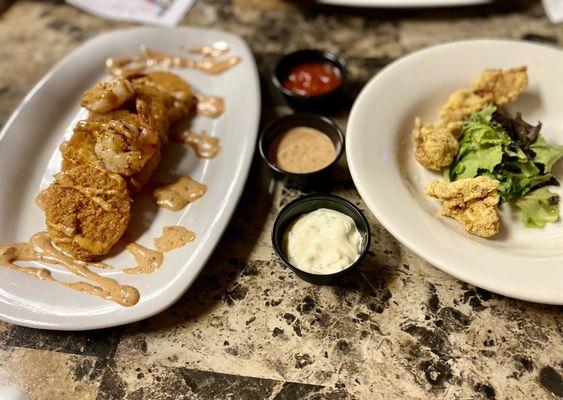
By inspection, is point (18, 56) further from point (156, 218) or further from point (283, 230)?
point (283, 230)

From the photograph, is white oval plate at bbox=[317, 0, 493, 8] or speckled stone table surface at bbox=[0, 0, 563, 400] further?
white oval plate at bbox=[317, 0, 493, 8]

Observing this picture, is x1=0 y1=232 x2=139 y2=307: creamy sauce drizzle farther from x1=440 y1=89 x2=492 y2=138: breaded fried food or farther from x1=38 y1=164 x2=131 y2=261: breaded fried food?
x1=440 y1=89 x2=492 y2=138: breaded fried food

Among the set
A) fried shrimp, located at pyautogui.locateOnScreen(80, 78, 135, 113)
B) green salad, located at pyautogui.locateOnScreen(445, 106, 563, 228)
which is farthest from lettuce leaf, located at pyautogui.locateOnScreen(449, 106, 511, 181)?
fried shrimp, located at pyautogui.locateOnScreen(80, 78, 135, 113)

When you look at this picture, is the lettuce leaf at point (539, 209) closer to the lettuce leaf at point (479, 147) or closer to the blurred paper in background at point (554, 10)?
the lettuce leaf at point (479, 147)

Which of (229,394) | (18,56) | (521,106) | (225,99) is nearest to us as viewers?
(229,394)

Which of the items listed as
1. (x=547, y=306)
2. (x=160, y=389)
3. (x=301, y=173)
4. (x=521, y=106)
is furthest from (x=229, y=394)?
(x=521, y=106)

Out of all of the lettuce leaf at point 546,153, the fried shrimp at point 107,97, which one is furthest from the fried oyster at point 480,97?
the fried shrimp at point 107,97
